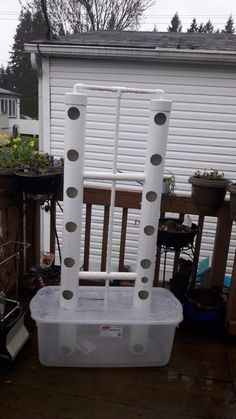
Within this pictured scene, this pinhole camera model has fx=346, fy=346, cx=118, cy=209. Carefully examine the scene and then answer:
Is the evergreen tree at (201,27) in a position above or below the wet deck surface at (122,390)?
above

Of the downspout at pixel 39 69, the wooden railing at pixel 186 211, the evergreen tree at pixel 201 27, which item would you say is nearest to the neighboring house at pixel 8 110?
the evergreen tree at pixel 201 27

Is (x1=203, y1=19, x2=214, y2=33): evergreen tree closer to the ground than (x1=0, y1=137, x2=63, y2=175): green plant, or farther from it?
farther from it

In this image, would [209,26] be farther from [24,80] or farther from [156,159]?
[156,159]

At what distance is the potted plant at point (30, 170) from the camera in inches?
77.4

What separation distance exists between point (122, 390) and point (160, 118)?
51.0 inches

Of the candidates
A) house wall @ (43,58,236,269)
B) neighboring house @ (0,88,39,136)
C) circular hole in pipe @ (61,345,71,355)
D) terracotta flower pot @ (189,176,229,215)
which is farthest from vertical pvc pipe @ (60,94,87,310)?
neighboring house @ (0,88,39,136)

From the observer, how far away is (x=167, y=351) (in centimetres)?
181

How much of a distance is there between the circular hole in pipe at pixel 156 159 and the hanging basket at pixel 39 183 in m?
0.65

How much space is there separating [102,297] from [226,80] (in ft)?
11.9

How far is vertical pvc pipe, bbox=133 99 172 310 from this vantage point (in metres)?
1.60

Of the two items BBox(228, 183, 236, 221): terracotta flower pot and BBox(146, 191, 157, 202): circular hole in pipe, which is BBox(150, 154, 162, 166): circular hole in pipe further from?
BBox(228, 183, 236, 221): terracotta flower pot

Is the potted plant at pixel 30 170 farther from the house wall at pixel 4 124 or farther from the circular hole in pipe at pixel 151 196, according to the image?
the house wall at pixel 4 124

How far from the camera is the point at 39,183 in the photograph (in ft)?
6.46

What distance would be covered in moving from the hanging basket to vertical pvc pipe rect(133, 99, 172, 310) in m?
0.61
